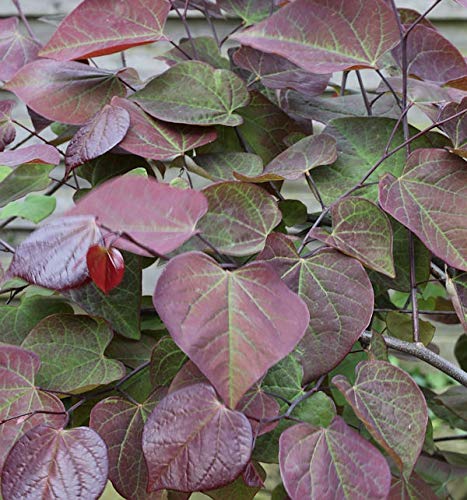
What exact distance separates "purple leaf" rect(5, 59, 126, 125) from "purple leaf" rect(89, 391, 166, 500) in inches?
10.4

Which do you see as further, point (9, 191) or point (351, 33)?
point (9, 191)

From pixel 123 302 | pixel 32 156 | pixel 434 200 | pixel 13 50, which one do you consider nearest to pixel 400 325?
pixel 434 200

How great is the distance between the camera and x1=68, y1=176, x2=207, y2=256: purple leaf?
0.35 meters

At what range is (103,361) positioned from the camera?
1.86 feet

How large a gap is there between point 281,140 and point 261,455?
0.32m

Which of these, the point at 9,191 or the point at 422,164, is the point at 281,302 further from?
the point at 9,191

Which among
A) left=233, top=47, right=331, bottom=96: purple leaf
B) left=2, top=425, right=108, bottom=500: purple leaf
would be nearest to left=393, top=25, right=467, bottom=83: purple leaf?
left=233, top=47, right=331, bottom=96: purple leaf

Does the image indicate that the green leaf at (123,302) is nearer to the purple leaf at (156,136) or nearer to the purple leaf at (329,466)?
the purple leaf at (156,136)

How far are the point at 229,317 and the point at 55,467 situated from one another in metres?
0.17

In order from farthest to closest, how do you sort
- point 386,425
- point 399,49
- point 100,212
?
1. point 399,49
2. point 386,425
3. point 100,212

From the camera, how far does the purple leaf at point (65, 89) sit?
614 mm

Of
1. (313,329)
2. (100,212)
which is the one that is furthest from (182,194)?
(313,329)

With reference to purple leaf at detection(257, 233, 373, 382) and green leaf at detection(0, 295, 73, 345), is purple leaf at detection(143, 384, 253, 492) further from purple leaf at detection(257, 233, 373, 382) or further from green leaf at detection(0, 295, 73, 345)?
green leaf at detection(0, 295, 73, 345)

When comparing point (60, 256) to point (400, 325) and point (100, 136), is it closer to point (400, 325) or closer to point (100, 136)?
point (100, 136)
